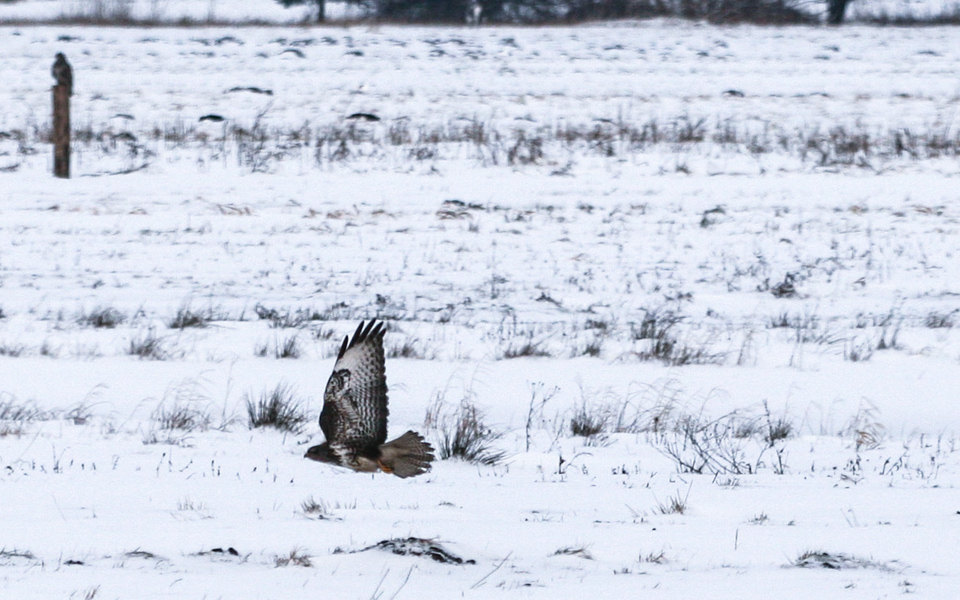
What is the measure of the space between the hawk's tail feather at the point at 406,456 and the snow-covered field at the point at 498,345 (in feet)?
0.44

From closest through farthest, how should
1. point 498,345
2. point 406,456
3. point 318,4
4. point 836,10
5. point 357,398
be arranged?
point 357,398, point 406,456, point 498,345, point 836,10, point 318,4

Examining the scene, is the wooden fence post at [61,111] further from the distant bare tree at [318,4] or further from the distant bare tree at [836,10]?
the distant bare tree at [836,10]

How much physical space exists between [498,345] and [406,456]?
2603 mm

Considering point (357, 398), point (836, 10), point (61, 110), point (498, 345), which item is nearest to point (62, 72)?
point (61, 110)

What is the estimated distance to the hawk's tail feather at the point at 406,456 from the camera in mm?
4398

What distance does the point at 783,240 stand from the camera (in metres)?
10.3

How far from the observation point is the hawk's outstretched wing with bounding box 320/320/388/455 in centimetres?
421

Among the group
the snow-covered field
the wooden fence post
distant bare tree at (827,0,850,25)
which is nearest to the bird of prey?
the wooden fence post

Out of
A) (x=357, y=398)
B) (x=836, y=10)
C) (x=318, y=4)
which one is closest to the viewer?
(x=357, y=398)

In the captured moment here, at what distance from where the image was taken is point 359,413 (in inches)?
169

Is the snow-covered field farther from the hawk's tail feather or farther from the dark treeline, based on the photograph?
the dark treeline

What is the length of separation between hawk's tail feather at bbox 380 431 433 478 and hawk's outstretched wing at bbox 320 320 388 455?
110 mm

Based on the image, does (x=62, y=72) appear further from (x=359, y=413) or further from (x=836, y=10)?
(x=836, y=10)

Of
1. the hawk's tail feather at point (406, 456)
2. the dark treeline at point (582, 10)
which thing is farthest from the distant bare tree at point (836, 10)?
the hawk's tail feather at point (406, 456)
